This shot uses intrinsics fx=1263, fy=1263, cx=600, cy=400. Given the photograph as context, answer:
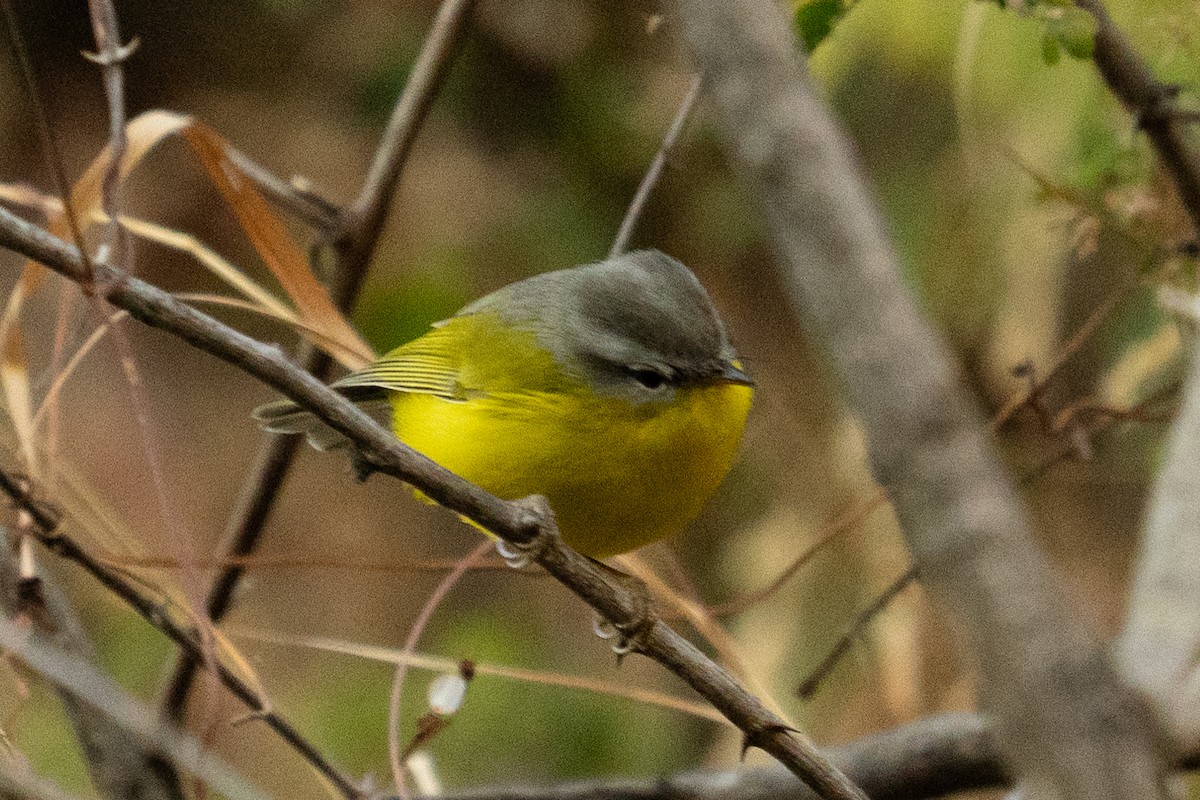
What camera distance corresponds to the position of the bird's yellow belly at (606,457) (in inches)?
91.0

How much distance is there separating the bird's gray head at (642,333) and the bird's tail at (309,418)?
488mm

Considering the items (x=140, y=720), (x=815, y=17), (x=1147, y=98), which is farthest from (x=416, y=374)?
(x=140, y=720)

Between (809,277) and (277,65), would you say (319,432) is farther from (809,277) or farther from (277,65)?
(277,65)

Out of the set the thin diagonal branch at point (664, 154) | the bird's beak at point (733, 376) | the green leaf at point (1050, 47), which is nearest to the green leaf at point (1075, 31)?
the green leaf at point (1050, 47)

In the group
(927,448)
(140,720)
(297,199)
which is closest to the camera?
(927,448)

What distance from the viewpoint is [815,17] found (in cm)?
212

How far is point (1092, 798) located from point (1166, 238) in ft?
8.06

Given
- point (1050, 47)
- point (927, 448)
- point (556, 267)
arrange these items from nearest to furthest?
point (927, 448) → point (1050, 47) → point (556, 267)

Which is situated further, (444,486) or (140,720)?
(444,486)

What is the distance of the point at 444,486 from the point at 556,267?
145 inches

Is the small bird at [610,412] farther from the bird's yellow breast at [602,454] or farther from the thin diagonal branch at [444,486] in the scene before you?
the thin diagonal branch at [444,486]

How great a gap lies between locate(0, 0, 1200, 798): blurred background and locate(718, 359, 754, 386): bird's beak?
1408 mm

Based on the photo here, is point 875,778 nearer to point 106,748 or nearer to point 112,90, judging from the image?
point 106,748

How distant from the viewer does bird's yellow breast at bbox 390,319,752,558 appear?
2312 millimetres
